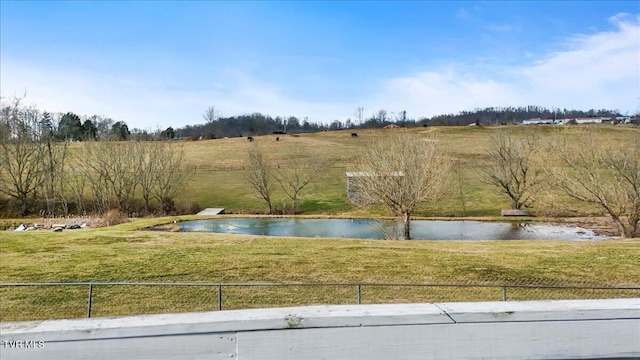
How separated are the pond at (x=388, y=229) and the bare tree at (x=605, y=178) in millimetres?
2705

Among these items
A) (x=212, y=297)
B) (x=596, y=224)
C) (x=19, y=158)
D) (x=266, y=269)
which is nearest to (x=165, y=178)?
(x=19, y=158)

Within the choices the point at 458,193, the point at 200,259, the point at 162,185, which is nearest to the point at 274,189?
the point at 162,185

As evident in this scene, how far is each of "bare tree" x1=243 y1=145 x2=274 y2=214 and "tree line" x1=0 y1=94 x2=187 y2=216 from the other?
782 centimetres

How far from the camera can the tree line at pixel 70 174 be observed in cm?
4344

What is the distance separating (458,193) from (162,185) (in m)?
29.6

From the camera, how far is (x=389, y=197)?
2669cm

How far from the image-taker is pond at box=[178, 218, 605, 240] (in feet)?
97.6

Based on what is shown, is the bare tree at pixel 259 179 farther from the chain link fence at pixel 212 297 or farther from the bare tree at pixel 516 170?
the chain link fence at pixel 212 297

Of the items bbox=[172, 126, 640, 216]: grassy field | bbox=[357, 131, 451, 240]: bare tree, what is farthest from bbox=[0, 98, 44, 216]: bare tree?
bbox=[357, 131, 451, 240]: bare tree

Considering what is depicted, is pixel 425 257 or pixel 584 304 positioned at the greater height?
pixel 584 304

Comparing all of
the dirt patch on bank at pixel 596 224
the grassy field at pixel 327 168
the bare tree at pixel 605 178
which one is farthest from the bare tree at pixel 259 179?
the bare tree at pixel 605 178

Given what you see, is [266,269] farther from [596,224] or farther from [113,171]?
[113,171]

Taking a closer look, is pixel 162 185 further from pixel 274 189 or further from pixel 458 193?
pixel 458 193

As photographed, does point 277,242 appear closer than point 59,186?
Yes
